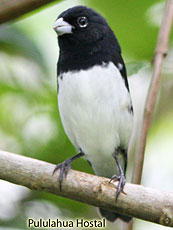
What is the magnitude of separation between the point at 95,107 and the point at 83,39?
61cm

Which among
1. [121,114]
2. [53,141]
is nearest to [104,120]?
[121,114]

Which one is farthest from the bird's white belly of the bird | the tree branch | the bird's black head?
the tree branch

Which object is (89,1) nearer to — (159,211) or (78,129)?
(78,129)

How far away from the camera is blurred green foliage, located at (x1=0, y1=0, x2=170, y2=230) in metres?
3.36

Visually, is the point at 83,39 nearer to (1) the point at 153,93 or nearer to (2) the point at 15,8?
(1) the point at 153,93

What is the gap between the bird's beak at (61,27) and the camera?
11.1 feet

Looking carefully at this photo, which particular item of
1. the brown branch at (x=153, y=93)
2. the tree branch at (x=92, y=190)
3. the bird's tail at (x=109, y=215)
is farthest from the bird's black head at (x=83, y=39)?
the bird's tail at (x=109, y=215)

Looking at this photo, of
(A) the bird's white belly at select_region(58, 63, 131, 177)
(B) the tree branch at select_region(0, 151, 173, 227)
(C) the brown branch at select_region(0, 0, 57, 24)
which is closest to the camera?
(C) the brown branch at select_region(0, 0, 57, 24)

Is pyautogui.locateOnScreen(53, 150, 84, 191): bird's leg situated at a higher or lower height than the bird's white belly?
lower

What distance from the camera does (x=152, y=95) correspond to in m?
2.80

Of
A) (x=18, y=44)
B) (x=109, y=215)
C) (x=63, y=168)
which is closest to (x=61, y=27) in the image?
(x=18, y=44)

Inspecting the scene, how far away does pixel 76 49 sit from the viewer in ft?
11.5

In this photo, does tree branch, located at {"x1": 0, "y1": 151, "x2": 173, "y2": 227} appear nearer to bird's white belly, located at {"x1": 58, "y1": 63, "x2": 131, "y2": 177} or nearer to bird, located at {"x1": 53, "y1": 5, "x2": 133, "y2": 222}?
bird, located at {"x1": 53, "y1": 5, "x2": 133, "y2": 222}

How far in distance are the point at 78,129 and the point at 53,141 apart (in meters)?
0.26
